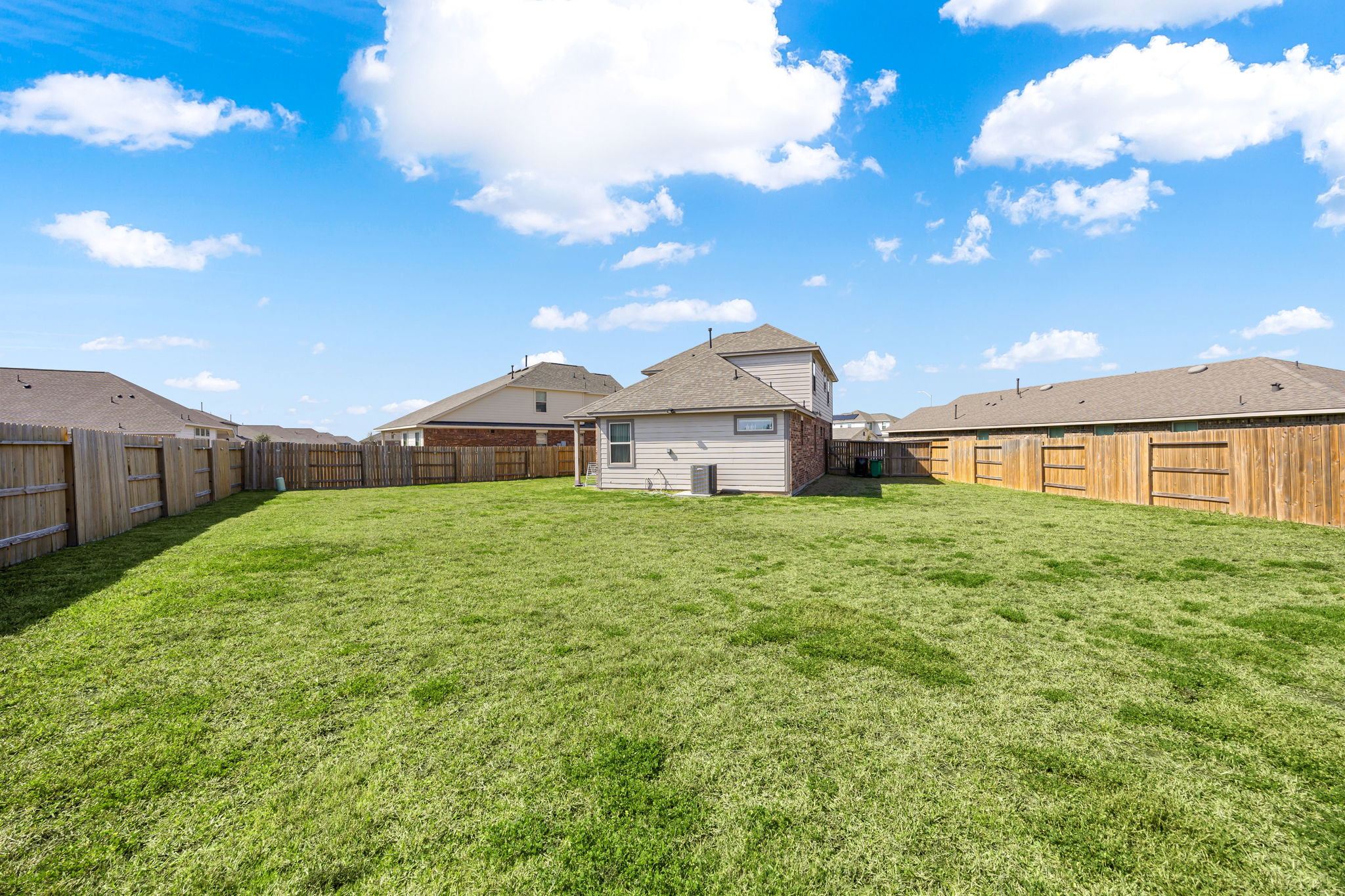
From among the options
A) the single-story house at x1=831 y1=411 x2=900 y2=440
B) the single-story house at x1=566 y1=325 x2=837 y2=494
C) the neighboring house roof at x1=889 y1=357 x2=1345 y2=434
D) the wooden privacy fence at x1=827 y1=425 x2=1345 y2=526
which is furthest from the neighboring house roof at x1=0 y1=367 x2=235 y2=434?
the single-story house at x1=831 y1=411 x2=900 y2=440

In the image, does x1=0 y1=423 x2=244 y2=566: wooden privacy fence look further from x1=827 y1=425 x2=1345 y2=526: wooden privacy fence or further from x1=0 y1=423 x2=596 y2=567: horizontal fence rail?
x1=827 y1=425 x2=1345 y2=526: wooden privacy fence

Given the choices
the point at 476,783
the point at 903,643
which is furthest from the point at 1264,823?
the point at 476,783

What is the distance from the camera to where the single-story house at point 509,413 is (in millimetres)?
31344

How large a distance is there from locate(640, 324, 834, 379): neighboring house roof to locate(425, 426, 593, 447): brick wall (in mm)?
12637

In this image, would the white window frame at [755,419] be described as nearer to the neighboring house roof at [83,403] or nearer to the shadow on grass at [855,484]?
the shadow on grass at [855,484]

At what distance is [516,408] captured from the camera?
110 ft

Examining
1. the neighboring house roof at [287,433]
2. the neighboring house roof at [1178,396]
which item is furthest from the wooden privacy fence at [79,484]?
the neighboring house roof at [287,433]

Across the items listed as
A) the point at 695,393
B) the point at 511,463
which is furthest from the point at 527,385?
the point at 695,393

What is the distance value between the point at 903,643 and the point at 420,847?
12.4ft

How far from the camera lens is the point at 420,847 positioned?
231cm

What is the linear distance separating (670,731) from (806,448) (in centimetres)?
1784

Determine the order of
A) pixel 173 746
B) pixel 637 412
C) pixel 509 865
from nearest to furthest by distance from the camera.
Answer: pixel 509 865, pixel 173 746, pixel 637 412

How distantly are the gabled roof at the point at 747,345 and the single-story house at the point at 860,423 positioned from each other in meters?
48.0

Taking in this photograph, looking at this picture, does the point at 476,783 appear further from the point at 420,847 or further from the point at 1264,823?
the point at 1264,823
